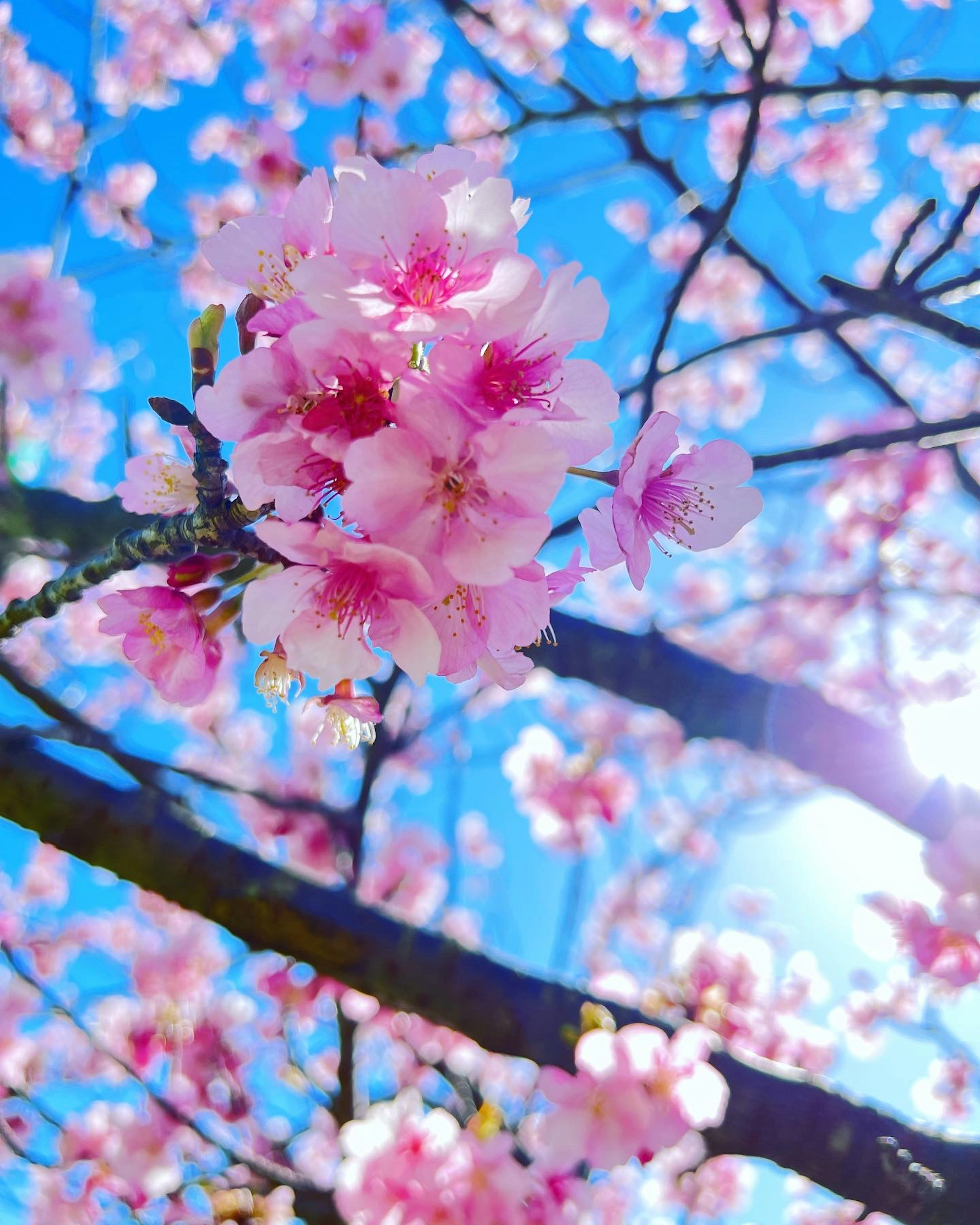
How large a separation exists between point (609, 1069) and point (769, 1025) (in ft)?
8.83

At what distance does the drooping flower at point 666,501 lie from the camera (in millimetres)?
896

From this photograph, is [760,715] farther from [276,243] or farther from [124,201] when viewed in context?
[124,201]

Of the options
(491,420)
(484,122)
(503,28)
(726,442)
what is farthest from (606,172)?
(484,122)

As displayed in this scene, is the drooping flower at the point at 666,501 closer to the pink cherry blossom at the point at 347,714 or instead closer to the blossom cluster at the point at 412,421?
the blossom cluster at the point at 412,421

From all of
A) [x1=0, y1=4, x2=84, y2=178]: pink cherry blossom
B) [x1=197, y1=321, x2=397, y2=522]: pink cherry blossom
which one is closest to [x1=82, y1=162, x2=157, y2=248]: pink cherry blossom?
[x1=0, y1=4, x2=84, y2=178]: pink cherry blossom

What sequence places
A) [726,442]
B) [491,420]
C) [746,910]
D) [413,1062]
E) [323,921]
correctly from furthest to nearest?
[746,910]
[413,1062]
[323,921]
[726,442]
[491,420]

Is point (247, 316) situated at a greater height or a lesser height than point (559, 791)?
lesser

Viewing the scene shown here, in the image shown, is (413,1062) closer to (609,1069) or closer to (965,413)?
(609,1069)

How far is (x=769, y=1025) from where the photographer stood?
393 cm

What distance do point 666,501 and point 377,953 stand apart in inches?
53.2

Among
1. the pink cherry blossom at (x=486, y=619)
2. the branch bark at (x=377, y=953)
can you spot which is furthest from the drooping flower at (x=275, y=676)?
the branch bark at (x=377, y=953)

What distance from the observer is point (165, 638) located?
1021 mm

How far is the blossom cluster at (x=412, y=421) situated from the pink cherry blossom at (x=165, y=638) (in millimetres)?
150

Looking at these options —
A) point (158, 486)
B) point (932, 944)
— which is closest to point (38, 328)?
point (158, 486)
